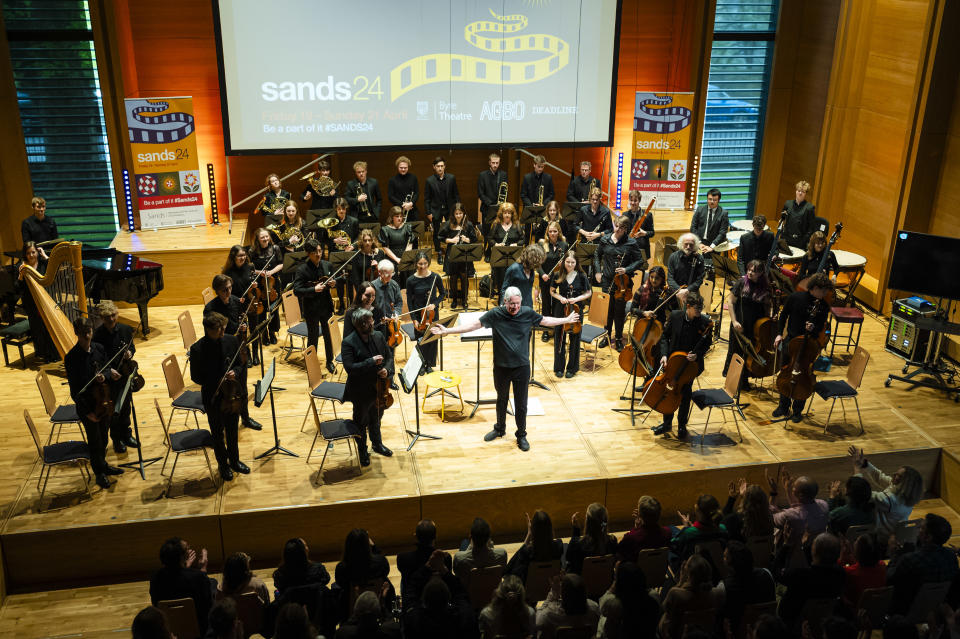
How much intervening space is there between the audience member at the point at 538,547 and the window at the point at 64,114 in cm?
885

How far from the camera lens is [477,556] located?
521 cm

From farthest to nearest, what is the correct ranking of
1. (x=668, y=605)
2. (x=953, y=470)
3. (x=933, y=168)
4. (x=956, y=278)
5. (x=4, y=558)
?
1. (x=933, y=168)
2. (x=956, y=278)
3. (x=953, y=470)
4. (x=4, y=558)
5. (x=668, y=605)

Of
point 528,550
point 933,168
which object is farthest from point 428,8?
point 528,550

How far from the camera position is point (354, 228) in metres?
10.2

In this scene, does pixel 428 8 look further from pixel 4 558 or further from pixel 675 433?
pixel 4 558

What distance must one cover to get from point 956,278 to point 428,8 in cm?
701

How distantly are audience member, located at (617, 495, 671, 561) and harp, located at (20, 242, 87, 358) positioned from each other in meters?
6.15

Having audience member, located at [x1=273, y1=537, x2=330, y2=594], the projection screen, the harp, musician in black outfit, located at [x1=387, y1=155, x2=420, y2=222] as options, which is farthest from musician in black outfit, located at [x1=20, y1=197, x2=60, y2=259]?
audience member, located at [x1=273, y1=537, x2=330, y2=594]

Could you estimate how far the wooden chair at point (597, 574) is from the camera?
5277 mm

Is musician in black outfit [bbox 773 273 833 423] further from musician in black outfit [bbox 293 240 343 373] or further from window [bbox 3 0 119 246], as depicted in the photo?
window [bbox 3 0 119 246]

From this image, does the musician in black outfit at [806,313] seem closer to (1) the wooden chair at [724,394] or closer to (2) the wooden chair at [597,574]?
(1) the wooden chair at [724,394]

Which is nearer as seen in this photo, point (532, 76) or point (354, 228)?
point (354, 228)

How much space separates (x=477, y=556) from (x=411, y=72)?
25.4ft

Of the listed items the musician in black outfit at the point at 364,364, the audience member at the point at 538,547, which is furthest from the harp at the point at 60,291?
the audience member at the point at 538,547
